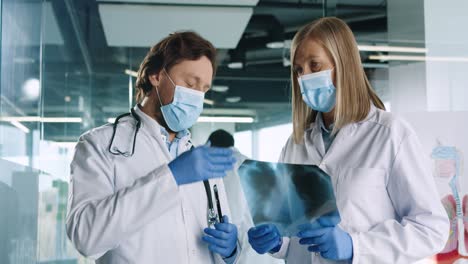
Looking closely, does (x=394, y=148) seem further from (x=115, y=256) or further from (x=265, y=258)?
(x=265, y=258)

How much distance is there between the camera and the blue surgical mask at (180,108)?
185cm

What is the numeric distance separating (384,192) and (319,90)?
359 millimetres

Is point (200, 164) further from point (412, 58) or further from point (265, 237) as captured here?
point (412, 58)

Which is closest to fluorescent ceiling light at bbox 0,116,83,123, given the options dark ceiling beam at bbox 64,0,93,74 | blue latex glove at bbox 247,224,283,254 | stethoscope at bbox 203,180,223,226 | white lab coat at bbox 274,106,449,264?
dark ceiling beam at bbox 64,0,93,74

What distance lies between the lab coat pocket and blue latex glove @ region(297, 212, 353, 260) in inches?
3.3

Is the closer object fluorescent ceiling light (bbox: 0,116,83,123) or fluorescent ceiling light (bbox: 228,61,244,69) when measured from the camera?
fluorescent ceiling light (bbox: 0,116,83,123)

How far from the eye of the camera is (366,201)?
1.68 meters

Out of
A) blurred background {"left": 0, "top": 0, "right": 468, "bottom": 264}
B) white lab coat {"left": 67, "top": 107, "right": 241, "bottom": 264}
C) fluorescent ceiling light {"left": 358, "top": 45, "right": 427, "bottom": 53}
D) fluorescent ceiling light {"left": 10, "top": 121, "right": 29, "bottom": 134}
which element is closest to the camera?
white lab coat {"left": 67, "top": 107, "right": 241, "bottom": 264}

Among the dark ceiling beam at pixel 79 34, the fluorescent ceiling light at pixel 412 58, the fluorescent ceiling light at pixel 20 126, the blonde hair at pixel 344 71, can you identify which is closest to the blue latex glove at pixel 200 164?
the blonde hair at pixel 344 71

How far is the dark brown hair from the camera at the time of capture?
6.09ft

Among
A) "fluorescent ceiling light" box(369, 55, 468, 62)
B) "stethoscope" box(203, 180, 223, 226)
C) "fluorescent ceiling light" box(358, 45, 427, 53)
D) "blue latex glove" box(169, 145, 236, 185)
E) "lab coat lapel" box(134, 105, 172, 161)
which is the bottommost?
"stethoscope" box(203, 180, 223, 226)

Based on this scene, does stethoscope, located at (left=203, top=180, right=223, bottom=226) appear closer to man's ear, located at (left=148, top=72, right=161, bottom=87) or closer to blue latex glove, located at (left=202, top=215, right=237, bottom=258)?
blue latex glove, located at (left=202, top=215, right=237, bottom=258)

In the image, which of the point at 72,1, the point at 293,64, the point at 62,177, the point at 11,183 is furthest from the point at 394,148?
the point at 72,1

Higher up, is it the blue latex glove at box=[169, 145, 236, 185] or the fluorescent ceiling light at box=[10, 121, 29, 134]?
the fluorescent ceiling light at box=[10, 121, 29, 134]
